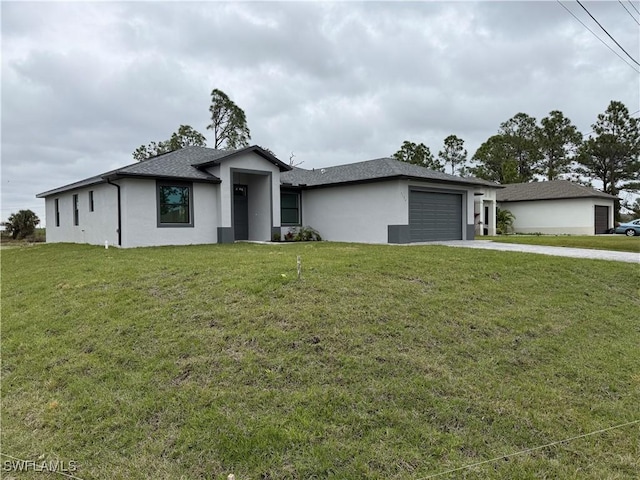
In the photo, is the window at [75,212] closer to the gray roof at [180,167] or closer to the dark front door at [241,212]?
the gray roof at [180,167]

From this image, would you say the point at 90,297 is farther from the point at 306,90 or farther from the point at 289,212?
the point at 306,90

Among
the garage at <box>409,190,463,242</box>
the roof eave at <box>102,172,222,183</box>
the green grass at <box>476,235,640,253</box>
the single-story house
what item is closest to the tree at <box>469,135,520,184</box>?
the green grass at <box>476,235,640,253</box>

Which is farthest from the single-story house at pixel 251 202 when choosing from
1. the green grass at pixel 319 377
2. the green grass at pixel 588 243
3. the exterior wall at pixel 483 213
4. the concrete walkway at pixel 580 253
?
the exterior wall at pixel 483 213

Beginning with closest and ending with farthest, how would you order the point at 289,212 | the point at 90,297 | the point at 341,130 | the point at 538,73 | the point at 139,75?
the point at 90,297
the point at 538,73
the point at 139,75
the point at 289,212
the point at 341,130

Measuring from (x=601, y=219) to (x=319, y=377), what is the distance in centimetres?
3409

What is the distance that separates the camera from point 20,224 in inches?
1101

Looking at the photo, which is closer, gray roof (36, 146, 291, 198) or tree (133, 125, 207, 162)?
gray roof (36, 146, 291, 198)

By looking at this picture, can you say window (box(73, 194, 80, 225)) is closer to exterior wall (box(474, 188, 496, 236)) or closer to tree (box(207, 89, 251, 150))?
tree (box(207, 89, 251, 150))

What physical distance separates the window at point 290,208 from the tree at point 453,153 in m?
30.7

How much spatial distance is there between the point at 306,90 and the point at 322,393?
19470 millimetres

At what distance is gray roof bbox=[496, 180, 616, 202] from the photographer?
29.4m

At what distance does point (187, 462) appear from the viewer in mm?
3119

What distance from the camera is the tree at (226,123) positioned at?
34156 mm

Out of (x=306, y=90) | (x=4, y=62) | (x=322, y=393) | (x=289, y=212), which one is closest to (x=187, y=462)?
(x=322, y=393)
